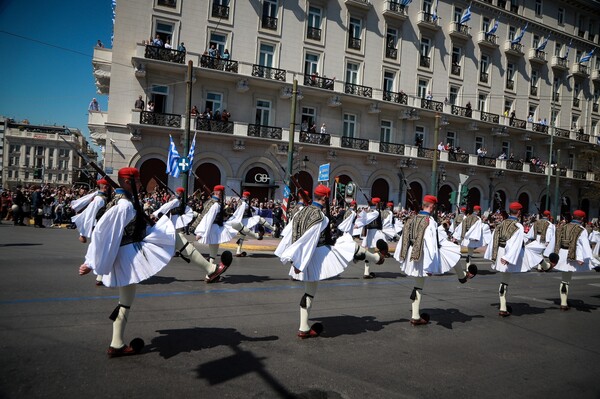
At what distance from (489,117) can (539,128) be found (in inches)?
280

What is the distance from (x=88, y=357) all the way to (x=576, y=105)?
172 ft

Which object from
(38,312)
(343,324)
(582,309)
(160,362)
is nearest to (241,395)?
(160,362)

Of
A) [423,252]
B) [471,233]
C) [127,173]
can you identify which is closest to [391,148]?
[471,233]

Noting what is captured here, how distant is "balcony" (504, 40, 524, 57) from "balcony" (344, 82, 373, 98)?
53.9 feet

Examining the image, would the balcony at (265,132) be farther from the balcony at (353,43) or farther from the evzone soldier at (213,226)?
the evzone soldier at (213,226)

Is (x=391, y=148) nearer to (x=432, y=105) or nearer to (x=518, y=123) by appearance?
(x=432, y=105)

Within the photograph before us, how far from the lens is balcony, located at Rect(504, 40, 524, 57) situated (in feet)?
127

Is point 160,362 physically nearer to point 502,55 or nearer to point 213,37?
point 213,37

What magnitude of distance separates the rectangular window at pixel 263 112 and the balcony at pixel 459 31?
59.5ft

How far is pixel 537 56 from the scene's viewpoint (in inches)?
1601

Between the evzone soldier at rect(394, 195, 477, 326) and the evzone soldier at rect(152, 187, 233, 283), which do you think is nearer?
the evzone soldier at rect(394, 195, 477, 326)

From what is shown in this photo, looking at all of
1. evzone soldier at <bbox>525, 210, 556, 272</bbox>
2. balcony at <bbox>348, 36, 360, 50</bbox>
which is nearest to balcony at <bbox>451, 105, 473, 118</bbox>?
balcony at <bbox>348, 36, 360, 50</bbox>

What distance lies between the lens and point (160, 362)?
15.1 ft

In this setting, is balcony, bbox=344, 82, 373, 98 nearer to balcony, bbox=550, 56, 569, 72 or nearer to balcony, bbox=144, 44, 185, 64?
balcony, bbox=144, 44, 185, 64
